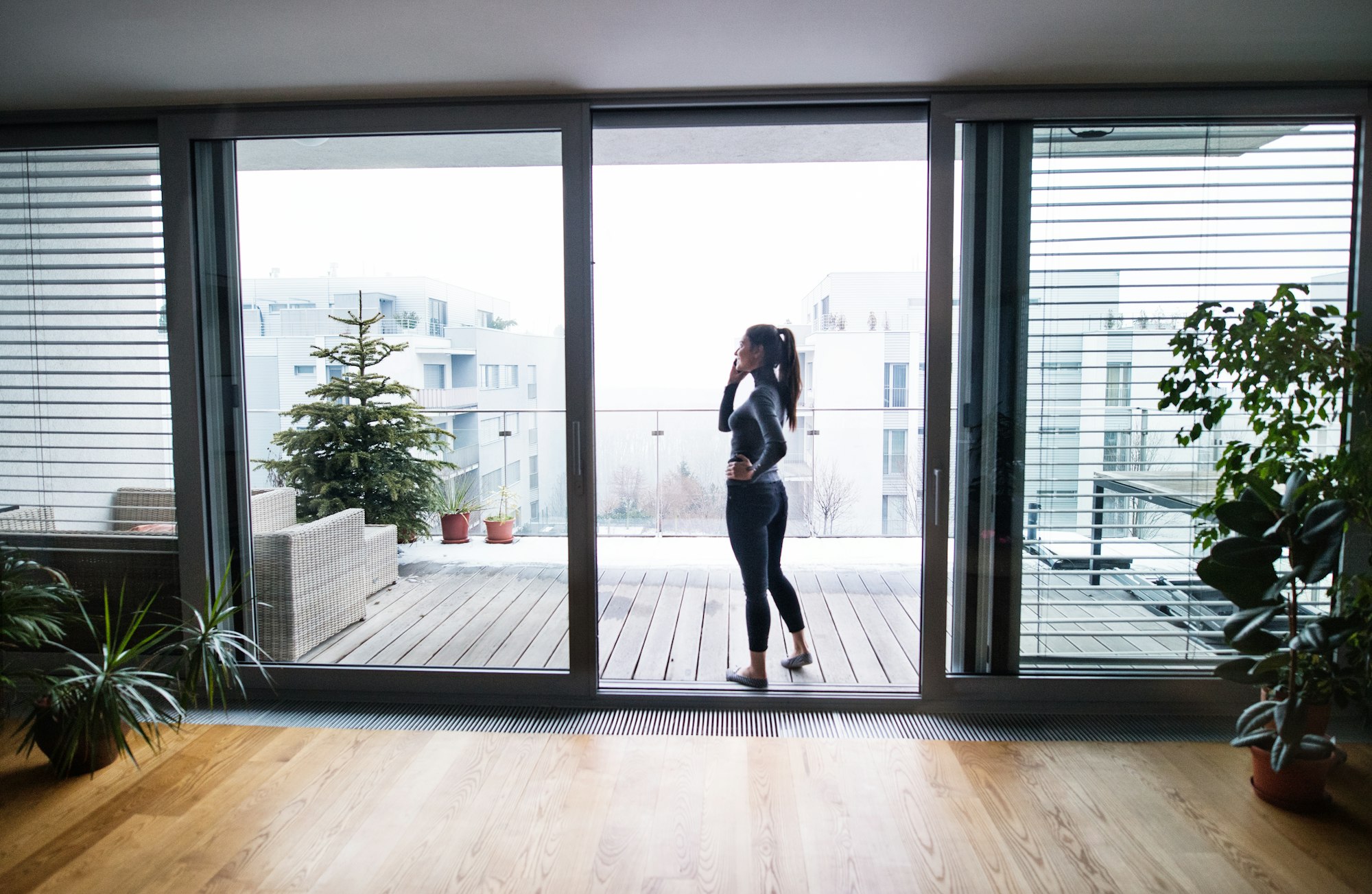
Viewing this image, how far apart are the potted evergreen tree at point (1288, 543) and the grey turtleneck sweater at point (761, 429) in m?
1.31

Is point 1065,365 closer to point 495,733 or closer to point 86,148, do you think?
point 495,733

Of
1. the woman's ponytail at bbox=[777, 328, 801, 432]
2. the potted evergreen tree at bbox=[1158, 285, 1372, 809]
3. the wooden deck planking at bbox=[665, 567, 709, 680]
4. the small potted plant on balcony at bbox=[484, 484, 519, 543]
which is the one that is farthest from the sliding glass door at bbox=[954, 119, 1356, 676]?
the small potted plant on balcony at bbox=[484, 484, 519, 543]

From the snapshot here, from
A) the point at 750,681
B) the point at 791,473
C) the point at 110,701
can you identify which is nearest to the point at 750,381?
the point at 791,473

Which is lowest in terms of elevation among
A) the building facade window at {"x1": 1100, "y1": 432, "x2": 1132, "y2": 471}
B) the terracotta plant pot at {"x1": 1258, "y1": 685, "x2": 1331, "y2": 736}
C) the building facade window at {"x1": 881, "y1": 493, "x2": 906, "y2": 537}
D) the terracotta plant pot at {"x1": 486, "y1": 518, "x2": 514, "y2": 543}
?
the terracotta plant pot at {"x1": 1258, "y1": 685, "x2": 1331, "y2": 736}

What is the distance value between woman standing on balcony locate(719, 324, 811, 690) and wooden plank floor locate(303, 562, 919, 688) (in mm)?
334

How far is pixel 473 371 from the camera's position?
3.05 meters

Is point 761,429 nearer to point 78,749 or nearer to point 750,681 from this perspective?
point 750,681

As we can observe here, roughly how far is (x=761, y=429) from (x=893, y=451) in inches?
95.5

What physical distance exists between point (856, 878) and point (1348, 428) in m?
2.39

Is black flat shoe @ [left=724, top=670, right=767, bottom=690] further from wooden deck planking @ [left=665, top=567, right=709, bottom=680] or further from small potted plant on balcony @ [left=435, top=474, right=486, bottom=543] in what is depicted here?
small potted plant on balcony @ [left=435, top=474, right=486, bottom=543]

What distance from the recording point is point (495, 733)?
2881mm

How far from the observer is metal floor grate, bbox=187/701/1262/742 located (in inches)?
113

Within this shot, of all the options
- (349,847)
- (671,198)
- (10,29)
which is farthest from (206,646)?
(671,198)

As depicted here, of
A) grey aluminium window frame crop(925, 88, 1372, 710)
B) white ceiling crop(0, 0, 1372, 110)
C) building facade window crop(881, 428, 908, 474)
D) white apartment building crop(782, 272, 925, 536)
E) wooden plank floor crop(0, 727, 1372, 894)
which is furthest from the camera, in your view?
building facade window crop(881, 428, 908, 474)
